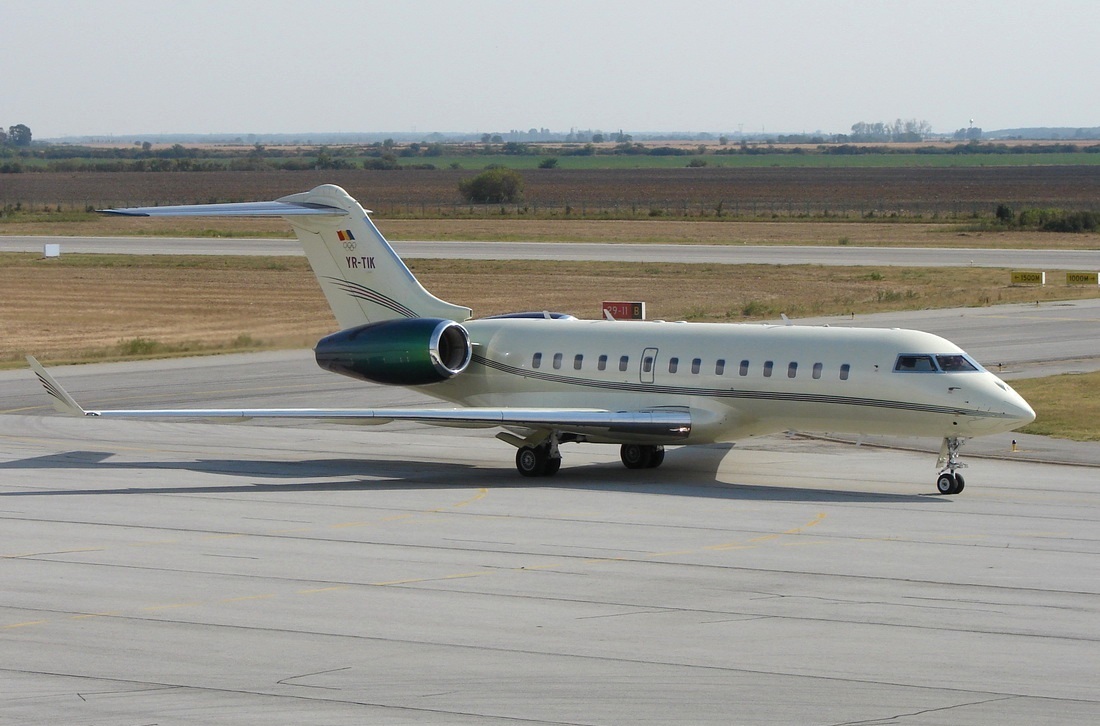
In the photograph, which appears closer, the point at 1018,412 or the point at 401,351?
the point at 1018,412

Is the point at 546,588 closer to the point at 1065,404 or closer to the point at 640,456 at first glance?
the point at 640,456

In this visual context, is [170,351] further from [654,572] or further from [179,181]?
[179,181]

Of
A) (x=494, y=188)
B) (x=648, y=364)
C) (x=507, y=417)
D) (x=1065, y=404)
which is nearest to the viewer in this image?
(x=507, y=417)

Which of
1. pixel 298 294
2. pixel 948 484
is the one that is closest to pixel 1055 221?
pixel 298 294

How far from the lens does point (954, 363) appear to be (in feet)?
85.9

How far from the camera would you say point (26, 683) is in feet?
47.6

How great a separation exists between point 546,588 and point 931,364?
35.0ft

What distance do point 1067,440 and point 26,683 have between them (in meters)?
25.0

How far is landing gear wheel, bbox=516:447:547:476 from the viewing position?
93.0ft

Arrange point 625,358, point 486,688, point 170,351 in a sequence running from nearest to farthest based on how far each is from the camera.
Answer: point 486,688, point 625,358, point 170,351

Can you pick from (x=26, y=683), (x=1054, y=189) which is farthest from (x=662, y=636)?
(x=1054, y=189)

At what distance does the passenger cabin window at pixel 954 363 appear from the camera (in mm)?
26047

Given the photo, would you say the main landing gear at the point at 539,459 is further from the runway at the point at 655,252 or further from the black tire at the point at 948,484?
the runway at the point at 655,252

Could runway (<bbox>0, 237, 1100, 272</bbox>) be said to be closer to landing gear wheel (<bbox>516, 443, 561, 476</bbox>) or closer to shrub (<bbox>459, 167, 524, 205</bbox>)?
landing gear wheel (<bbox>516, 443, 561, 476</bbox>)
